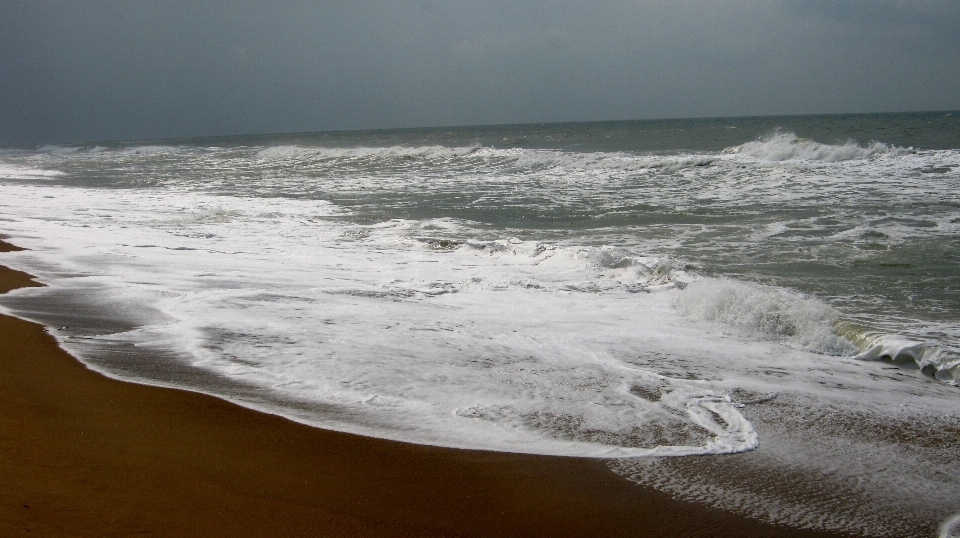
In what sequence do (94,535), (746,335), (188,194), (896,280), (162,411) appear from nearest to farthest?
(94,535)
(162,411)
(746,335)
(896,280)
(188,194)

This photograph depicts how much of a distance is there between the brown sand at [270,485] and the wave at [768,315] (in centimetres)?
315

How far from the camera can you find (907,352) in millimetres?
5273

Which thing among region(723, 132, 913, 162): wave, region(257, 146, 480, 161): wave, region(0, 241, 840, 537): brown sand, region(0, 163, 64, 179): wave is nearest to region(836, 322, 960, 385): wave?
region(0, 241, 840, 537): brown sand

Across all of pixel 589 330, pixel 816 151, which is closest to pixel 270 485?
pixel 589 330

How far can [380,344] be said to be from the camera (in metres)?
5.30

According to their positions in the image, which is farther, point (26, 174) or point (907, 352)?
point (26, 174)

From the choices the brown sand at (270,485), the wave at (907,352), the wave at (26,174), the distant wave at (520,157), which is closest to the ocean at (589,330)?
the wave at (907,352)

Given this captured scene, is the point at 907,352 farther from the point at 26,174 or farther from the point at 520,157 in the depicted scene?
the point at 26,174

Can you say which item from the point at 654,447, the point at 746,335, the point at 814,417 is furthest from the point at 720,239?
the point at 654,447

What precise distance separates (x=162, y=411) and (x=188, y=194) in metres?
16.4

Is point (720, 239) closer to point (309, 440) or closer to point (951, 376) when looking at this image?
point (951, 376)

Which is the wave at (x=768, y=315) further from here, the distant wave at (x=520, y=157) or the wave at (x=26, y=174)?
the wave at (x=26, y=174)

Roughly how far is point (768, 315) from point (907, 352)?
1092 mm

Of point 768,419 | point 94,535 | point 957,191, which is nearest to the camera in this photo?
point 94,535
